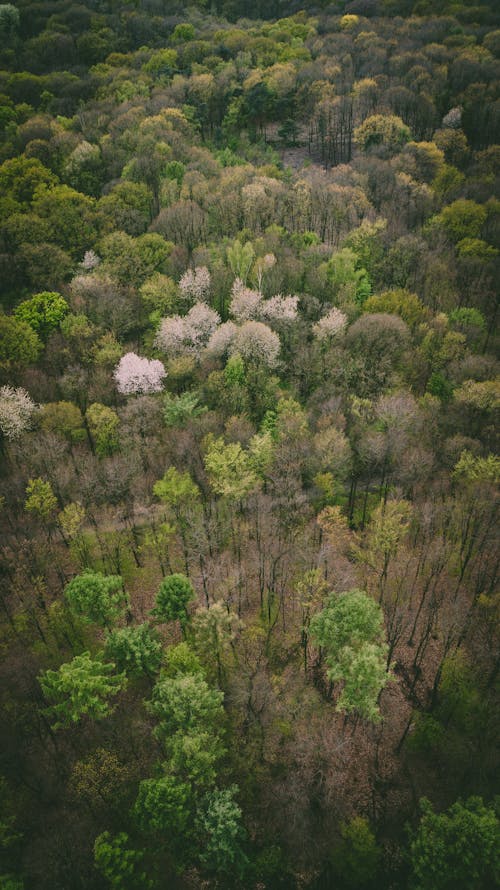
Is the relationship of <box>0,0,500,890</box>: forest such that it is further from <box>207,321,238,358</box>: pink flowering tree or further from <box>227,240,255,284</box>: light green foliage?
<box>227,240,255,284</box>: light green foliage

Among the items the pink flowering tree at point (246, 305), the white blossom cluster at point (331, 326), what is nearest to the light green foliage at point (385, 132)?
the white blossom cluster at point (331, 326)

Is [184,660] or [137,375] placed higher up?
[137,375]

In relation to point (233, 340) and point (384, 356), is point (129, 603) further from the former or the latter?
point (384, 356)

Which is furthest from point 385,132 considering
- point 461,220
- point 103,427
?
point 103,427

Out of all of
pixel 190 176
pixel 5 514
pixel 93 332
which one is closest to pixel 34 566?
pixel 5 514

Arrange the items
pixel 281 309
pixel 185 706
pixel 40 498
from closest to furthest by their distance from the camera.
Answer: pixel 185 706 < pixel 40 498 < pixel 281 309

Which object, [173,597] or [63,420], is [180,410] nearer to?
[63,420]

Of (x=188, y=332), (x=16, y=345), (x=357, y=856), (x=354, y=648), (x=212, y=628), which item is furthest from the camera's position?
(x=188, y=332)
